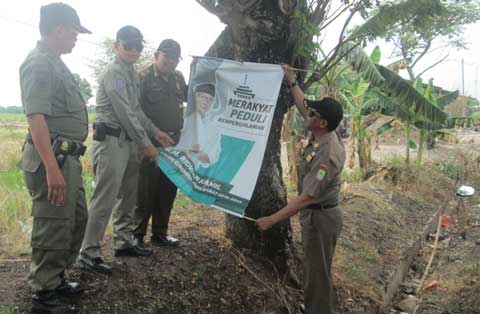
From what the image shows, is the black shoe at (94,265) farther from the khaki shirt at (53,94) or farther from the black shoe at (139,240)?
the khaki shirt at (53,94)

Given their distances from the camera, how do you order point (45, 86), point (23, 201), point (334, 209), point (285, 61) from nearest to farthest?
point (45, 86) < point (334, 209) < point (285, 61) < point (23, 201)

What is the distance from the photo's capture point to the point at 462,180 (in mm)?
12547

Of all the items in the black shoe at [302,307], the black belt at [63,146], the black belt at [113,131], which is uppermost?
the black belt at [113,131]

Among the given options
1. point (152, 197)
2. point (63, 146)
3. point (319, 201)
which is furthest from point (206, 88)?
point (63, 146)

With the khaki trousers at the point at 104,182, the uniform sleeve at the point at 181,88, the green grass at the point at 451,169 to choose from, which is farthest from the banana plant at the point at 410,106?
the khaki trousers at the point at 104,182

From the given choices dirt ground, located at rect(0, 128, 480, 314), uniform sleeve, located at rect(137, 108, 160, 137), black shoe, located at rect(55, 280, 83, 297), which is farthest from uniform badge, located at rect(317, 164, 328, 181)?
black shoe, located at rect(55, 280, 83, 297)

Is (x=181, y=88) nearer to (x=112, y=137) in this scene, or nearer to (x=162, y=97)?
(x=162, y=97)

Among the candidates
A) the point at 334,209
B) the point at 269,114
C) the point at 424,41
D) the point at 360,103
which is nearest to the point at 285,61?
the point at 269,114

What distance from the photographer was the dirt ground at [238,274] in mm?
3394

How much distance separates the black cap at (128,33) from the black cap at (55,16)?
558 mm

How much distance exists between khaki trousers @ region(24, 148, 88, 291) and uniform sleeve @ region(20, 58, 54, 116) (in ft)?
0.94

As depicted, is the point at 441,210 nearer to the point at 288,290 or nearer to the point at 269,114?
the point at 288,290

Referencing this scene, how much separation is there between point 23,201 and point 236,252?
3.50 m

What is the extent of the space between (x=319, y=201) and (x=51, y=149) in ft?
6.91
